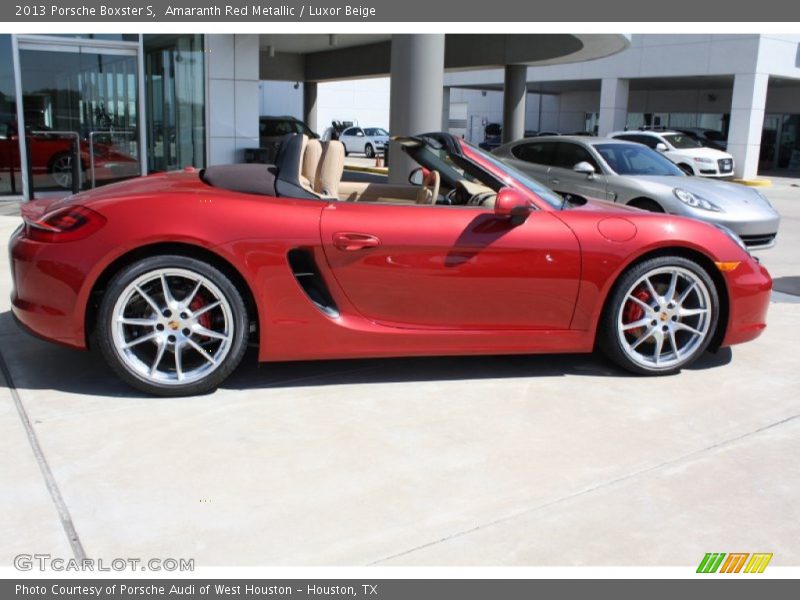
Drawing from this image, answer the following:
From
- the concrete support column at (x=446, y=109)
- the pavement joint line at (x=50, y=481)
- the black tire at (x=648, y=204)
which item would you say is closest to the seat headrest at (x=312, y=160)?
the pavement joint line at (x=50, y=481)

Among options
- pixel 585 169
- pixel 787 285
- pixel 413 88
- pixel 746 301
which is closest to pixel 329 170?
pixel 746 301

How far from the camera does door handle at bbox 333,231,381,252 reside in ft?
13.1

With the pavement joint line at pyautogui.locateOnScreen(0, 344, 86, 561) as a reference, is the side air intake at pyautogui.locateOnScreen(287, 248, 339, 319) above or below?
above

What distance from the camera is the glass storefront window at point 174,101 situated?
11.4m

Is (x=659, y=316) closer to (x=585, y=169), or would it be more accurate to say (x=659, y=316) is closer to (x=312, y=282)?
(x=312, y=282)

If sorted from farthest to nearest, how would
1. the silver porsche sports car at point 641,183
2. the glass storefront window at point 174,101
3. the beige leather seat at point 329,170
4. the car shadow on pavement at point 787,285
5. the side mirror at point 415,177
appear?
the glass storefront window at point 174,101
the silver porsche sports car at point 641,183
the car shadow on pavement at point 787,285
the side mirror at point 415,177
the beige leather seat at point 329,170

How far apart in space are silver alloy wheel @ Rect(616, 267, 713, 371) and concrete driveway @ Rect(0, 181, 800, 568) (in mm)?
151

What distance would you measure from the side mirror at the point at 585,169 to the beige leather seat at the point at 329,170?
557 cm

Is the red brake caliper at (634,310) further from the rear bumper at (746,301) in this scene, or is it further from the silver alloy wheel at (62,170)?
the silver alloy wheel at (62,170)

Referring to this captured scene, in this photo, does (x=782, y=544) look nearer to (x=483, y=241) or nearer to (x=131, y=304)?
(x=483, y=241)

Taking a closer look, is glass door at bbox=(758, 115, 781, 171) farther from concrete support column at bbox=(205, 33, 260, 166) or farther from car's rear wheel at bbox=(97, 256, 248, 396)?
car's rear wheel at bbox=(97, 256, 248, 396)

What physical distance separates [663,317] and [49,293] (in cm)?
330

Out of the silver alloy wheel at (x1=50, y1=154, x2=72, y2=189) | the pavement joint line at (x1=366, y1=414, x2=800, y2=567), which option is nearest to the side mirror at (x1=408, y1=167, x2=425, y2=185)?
the pavement joint line at (x1=366, y1=414, x2=800, y2=567)

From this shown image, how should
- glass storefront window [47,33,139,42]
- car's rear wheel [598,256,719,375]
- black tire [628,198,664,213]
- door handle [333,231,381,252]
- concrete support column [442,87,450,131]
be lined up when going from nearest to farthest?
door handle [333,231,381,252] → car's rear wheel [598,256,719,375] → black tire [628,198,664,213] → glass storefront window [47,33,139,42] → concrete support column [442,87,450,131]
